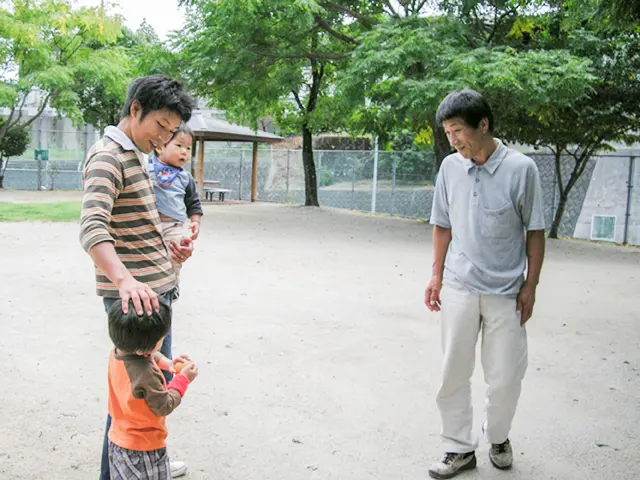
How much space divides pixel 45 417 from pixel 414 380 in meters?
2.40

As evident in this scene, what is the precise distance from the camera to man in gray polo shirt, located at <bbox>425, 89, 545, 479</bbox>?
321 centimetres

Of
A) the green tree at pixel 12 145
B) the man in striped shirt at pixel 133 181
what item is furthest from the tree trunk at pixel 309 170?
the man in striped shirt at pixel 133 181

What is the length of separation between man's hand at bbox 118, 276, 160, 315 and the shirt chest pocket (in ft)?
5.37

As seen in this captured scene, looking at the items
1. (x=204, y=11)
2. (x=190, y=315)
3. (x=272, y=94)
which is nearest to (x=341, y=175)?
(x=272, y=94)

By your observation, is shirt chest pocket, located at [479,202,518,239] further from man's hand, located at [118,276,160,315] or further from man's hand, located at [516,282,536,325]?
man's hand, located at [118,276,160,315]

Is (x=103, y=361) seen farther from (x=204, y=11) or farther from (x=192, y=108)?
(x=204, y=11)

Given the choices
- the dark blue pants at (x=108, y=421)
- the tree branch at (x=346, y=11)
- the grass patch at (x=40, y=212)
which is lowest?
the grass patch at (x=40, y=212)

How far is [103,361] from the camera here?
5.15 meters

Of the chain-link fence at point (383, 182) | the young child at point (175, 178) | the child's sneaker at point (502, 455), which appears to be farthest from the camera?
the chain-link fence at point (383, 182)

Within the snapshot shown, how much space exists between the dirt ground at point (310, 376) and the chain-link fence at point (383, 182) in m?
8.12

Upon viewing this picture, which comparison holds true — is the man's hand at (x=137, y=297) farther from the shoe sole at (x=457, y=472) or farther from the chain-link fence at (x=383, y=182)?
the chain-link fence at (x=383, y=182)

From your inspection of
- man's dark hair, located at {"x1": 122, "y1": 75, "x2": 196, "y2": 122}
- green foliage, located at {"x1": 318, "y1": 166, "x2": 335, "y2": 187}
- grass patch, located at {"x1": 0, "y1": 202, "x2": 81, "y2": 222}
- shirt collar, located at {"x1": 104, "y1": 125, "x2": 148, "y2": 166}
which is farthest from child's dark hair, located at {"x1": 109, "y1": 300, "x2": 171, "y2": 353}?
green foliage, located at {"x1": 318, "y1": 166, "x2": 335, "y2": 187}

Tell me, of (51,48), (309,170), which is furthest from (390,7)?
(51,48)

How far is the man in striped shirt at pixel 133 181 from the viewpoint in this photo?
245 centimetres
